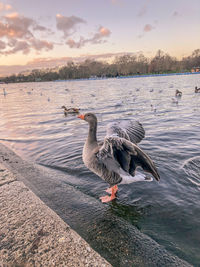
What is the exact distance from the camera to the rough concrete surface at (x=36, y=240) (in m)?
2.24

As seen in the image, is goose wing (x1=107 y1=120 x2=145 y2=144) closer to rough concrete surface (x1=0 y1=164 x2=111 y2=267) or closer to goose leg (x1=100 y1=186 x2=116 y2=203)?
goose leg (x1=100 y1=186 x2=116 y2=203)

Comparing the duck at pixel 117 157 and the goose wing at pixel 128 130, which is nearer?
the duck at pixel 117 157

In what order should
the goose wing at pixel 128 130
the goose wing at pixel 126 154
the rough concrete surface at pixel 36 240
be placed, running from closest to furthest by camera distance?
the rough concrete surface at pixel 36 240
the goose wing at pixel 126 154
the goose wing at pixel 128 130

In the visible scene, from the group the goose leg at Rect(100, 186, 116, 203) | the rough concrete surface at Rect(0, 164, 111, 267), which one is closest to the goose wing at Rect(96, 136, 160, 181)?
the goose leg at Rect(100, 186, 116, 203)

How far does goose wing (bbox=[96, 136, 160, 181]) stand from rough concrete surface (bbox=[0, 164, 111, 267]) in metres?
1.42

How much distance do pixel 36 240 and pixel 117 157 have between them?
1.88 meters

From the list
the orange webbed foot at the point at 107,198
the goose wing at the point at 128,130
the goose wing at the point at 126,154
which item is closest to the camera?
the goose wing at the point at 126,154

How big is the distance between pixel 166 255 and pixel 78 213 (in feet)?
5.31

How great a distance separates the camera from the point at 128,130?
4414mm

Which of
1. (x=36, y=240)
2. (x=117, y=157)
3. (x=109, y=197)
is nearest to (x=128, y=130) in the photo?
(x=117, y=157)

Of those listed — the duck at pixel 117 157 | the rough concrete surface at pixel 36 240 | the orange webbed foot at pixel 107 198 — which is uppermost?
the duck at pixel 117 157

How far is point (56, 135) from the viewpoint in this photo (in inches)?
396

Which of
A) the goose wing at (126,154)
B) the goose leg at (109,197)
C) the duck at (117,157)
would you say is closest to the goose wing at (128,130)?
the duck at (117,157)

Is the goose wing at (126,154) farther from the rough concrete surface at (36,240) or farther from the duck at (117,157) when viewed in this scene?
the rough concrete surface at (36,240)
